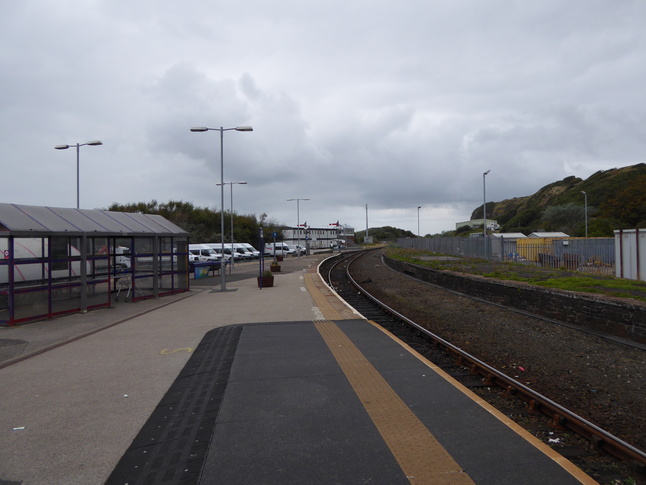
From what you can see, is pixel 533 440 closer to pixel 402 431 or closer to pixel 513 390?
pixel 402 431

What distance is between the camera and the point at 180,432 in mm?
4609

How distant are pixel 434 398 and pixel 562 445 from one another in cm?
146

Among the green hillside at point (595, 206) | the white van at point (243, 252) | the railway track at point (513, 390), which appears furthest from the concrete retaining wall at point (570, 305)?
the green hillside at point (595, 206)

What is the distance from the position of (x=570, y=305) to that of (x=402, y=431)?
839cm

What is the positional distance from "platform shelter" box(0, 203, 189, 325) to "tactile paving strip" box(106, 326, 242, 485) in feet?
23.1

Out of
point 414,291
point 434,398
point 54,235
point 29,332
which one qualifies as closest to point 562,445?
point 434,398

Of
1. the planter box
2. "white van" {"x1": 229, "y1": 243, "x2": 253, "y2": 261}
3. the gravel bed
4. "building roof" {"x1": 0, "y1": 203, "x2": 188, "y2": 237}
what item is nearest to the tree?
"white van" {"x1": 229, "y1": 243, "x2": 253, "y2": 261}

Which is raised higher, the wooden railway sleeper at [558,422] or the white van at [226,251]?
the white van at [226,251]

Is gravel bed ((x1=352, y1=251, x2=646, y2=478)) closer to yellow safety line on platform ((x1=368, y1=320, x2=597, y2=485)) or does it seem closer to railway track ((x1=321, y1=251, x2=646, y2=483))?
railway track ((x1=321, y1=251, x2=646, y2=483))

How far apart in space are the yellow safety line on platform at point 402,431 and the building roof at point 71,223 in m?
8.97

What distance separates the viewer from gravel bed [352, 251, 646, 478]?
18.1 ft

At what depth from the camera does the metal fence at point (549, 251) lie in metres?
18.2

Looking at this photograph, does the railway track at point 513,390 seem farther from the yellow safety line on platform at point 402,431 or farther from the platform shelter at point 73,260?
the platform shelter at point 73,260

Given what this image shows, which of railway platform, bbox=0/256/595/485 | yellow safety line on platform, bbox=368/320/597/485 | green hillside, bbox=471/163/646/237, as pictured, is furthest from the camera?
green hillside, bbox=471/163/646/237
